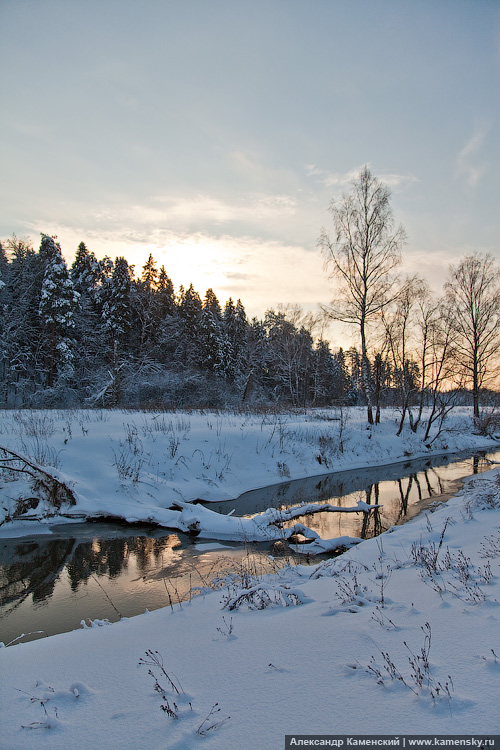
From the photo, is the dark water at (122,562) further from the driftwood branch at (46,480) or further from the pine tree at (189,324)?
the pine tree at (189,324)

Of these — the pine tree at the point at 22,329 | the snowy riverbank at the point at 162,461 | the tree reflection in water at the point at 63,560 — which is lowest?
the tree reflection in water at the point at 63,560

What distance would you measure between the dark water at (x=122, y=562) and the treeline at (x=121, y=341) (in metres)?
13.8

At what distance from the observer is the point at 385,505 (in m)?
11.5

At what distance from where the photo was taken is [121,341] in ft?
116

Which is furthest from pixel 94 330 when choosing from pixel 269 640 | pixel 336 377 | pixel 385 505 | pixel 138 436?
pixel 336 377

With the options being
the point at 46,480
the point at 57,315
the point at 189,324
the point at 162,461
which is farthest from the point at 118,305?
the point at 46,480

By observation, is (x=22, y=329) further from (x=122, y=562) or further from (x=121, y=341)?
(x=122, y=562)

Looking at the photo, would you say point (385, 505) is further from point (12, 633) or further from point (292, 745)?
point (292, 745)

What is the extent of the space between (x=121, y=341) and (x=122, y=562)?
99.9 feet

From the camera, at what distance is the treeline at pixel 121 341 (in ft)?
98.9

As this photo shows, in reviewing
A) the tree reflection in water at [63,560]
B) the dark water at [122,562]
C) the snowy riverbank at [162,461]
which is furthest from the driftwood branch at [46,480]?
the tree reflection in water at [63,560]

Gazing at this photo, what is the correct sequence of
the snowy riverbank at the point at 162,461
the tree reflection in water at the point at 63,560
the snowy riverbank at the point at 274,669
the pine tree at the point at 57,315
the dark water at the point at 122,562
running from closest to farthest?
the snowy riverbank at the point at 274,669 < the dark water at the point at 122,562 < the tree reflection in water at the point at 63,560 < the snowy riverbank at the point at 162,461 < the pine tree at the point at 57,315

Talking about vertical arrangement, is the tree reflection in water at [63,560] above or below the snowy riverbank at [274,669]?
below

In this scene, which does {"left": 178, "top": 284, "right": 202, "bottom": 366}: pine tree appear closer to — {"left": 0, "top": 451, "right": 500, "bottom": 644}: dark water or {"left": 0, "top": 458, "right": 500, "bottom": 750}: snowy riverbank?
{"left": 0, "top": 451, "right": 500, "bottom": 644}: dark water
